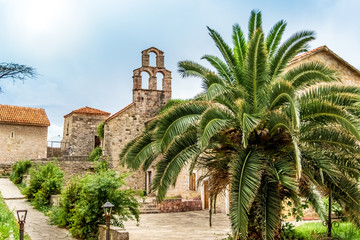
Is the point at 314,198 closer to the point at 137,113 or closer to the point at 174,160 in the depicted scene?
the point at 174,160

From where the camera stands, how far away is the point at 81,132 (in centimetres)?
3362

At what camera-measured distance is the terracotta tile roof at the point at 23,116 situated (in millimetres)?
30641

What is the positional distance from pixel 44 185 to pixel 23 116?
17535mm

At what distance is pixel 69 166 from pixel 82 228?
16.6 metres

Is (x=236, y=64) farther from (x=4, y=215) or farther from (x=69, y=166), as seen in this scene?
(x=69, y=166)

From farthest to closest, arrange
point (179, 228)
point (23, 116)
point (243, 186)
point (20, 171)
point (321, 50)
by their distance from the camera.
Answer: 1. point (23, 116)
2. point (20, 171)
3. point (321, 50)
4. point (179, 228)
5. point (243, 186)

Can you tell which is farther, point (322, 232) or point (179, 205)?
point (179, 205)

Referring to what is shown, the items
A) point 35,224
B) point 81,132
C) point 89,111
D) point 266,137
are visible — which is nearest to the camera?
point 266,137

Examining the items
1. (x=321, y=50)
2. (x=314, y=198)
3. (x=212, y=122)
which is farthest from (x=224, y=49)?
(x=321, y=50)

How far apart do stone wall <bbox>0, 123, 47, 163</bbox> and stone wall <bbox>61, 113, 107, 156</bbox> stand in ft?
Answer: 7.41

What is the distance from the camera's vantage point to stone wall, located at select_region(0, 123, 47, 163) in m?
30.5

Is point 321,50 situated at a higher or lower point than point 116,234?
higher

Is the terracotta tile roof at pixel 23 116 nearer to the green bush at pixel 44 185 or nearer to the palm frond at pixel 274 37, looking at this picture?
the green bush at pixel 44 185

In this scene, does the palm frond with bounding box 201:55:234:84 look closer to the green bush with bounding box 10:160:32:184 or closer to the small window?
the small window
